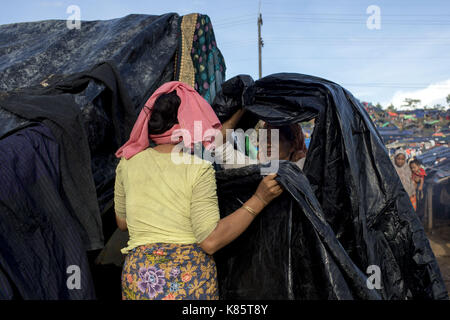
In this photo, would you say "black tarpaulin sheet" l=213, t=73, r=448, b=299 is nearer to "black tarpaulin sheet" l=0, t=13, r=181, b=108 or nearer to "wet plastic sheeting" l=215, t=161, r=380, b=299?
"wet plastic sheeting" l=215, t=161, r=380, b=299

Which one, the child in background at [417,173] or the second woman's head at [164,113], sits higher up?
the second woman's head at [164,113]

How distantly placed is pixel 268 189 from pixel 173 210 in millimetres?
442

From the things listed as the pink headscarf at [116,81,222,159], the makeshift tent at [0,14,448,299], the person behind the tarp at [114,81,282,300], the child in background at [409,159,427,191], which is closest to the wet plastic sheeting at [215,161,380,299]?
the makeshift tent at [0,14,448,299]

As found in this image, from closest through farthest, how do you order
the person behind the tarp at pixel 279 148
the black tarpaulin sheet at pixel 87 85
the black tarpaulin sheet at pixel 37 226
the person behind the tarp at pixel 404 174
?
the black tarpaulin sheet at pixel 37 226 < the black tarpaulin sheet at pixel 87 85 < the person behind the tarp at pixel 279 148 < the person behind the tarp at pixel 404 174

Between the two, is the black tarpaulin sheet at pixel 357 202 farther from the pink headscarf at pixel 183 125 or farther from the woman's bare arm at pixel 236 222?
the pink headscarf at pixel 183 125

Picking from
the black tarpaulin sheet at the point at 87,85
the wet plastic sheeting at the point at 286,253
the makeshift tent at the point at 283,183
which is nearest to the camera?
the wet plastic sheeting at the point at 286,253

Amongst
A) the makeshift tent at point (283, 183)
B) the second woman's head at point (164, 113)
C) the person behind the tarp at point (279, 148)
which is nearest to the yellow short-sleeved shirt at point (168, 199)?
the second woman's head at point (164, 113)

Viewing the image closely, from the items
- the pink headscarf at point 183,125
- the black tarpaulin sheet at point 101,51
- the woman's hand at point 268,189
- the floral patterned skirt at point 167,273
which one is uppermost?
the black tarpaulin sheet at point 101,51

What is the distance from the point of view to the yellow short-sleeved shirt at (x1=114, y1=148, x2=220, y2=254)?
4.88 ft

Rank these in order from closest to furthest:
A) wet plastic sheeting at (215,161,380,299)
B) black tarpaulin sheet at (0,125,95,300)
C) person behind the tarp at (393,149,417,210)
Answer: black tarpaulin sheet at (0,125,95,300) < wet plastic sheeting at (215,161,380,299) < person behind the tarp at (393,149,417,210)

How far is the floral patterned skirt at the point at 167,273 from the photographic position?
1532 millimetres

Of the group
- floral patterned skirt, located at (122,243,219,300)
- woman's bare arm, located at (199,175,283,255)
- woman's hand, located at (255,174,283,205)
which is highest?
woman's hand, located at (255,174,283,205)

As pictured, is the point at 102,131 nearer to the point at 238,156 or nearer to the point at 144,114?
the point at 144,114
